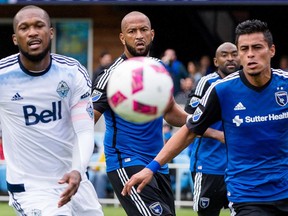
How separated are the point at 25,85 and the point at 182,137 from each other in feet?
4.33

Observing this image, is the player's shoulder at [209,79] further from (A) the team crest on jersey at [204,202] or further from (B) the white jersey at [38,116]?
(B) the white jersey at [38,116]

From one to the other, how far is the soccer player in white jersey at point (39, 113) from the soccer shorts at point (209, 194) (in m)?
3.71

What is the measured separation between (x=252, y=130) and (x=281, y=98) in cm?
36

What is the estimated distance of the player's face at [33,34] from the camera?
24.3ft

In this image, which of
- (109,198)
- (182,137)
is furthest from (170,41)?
(182,137)

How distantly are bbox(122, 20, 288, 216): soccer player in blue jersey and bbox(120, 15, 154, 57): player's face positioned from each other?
203 cm

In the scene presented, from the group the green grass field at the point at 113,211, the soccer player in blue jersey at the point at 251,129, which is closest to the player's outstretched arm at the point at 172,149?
the soccer player in blue jersey at the point at 251,129

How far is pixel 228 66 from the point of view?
37.2 ft

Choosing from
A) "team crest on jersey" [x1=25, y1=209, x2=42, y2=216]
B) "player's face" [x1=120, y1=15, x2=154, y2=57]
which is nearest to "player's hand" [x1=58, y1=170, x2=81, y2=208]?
"team crest on jersey" [x1=25, y1=209, x2=42, y2=216]

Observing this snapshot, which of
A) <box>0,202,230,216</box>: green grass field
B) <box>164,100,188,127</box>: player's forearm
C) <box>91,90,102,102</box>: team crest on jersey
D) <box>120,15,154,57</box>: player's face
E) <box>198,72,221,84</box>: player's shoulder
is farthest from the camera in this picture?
<box>0,202,230,216</box>: green grass field

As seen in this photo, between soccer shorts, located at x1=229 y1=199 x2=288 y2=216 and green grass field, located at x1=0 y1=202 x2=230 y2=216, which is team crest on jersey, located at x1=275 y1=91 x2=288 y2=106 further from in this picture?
green grass field, located at x1=0 y1=202 x2=230 y2=216

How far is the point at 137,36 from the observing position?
9.59 metres

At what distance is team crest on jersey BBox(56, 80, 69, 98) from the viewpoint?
24.6 ft

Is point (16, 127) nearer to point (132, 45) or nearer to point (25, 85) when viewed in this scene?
point (25, 85)
